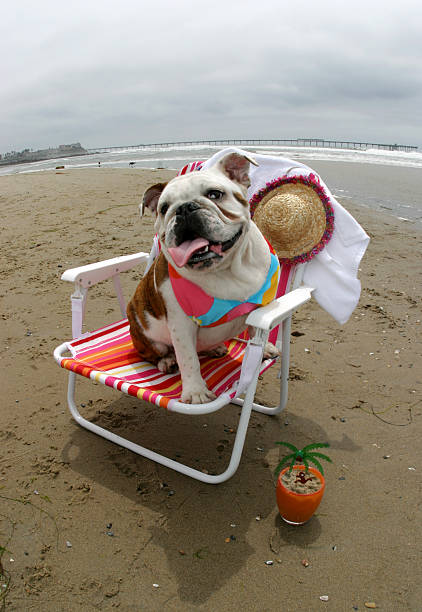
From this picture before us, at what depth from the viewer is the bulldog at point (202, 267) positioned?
7.01 ft

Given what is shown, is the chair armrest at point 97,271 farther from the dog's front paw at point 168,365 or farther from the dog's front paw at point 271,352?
the dog's front paw at point 271,352

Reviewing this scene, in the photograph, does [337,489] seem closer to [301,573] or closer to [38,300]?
[301,573]

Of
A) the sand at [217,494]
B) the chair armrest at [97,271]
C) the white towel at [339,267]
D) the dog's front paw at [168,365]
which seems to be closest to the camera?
the sand at [217,494]

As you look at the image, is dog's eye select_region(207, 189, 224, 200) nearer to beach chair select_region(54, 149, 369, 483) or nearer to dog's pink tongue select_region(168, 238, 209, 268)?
dog's pink tongue select_region(168, 238, 209, 268)

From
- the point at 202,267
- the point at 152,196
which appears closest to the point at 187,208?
the point at 202,267

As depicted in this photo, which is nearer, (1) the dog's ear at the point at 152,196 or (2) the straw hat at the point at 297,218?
(1) the dog's ear at the point at 152,196

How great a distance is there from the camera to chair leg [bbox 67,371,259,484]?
235cm

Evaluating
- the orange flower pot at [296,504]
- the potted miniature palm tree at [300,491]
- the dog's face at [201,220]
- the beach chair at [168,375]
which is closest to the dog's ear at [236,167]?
the dog's face at [201,220]

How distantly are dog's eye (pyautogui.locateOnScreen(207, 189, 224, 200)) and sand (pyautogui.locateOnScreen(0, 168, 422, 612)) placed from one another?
1510 mm

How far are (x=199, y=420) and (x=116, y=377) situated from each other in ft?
2.88

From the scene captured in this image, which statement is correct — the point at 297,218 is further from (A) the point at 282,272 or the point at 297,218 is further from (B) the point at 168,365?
(B) the point at 168,365

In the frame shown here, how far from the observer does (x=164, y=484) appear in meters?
2.55

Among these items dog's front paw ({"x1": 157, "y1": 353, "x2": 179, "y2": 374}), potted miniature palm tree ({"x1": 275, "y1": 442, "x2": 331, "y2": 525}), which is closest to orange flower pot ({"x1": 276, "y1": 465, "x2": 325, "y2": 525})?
potted miniature palm tree ({"x1": 275, "y1": 442, "x2": 331, "y2": 525})

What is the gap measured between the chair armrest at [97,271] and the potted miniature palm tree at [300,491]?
1.60 m
